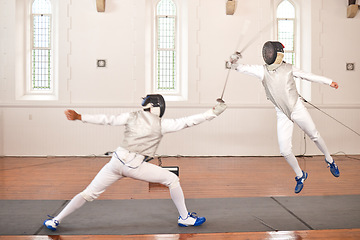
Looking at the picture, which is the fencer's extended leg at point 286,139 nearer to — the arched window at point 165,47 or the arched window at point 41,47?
the arched window at point 165,47

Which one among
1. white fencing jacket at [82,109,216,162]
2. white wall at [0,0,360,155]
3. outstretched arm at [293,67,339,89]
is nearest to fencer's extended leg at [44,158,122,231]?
white fencing jacket at [82,109,216,162]

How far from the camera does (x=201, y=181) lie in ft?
16.2

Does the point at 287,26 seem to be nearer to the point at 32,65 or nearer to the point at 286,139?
the point at 286,139

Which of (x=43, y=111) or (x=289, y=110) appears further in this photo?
(x=43, y=111)

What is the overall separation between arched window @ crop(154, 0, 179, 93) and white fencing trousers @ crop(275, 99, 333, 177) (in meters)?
4.21

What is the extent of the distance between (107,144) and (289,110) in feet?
14.8

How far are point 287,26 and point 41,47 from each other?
509 centimetres

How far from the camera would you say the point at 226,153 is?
745 cm

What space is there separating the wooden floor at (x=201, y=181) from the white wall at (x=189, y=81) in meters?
0.43

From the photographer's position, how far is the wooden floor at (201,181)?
2.81m

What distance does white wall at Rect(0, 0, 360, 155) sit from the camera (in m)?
7.21

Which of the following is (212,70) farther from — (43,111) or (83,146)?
(43,111)

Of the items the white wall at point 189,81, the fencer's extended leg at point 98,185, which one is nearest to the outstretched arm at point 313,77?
the fencer's extended leg at point 98,185

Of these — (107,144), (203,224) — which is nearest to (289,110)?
(203,224)
